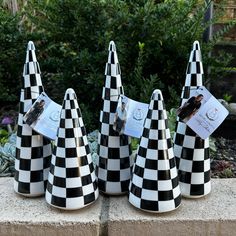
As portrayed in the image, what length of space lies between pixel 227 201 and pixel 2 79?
2.02m

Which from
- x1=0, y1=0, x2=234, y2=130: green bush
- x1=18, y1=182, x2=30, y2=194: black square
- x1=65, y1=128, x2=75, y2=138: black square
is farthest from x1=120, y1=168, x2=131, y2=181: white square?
x1=0, y1=0, x2=234, y2=130: green bush

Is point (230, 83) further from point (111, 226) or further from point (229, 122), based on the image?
point (111, 226)

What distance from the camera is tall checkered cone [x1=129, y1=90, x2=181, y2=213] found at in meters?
1.48

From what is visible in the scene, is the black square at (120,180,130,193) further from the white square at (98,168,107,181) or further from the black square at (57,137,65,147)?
the black square at (57,137,65,147)

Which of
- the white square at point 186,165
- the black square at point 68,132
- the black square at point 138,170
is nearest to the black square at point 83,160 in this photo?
the black square at point 68,132

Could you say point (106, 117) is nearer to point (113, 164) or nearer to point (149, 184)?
point (113, 164)

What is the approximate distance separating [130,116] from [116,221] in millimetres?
431

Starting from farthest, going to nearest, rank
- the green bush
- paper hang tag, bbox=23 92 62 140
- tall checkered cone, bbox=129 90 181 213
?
1. the green bush
2. paper hang tag, bbox=23 92 62 140
3. tall checkered cone, bbox=129 90 181 213

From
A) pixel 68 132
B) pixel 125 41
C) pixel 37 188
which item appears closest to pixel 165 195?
pixel 68 132

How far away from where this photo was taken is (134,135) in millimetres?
1577

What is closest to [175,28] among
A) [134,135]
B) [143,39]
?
[143,39]

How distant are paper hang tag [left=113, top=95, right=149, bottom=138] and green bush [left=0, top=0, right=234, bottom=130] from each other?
2.36 ft

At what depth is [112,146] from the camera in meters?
1.64

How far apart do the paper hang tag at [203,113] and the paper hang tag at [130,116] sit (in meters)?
0.16
